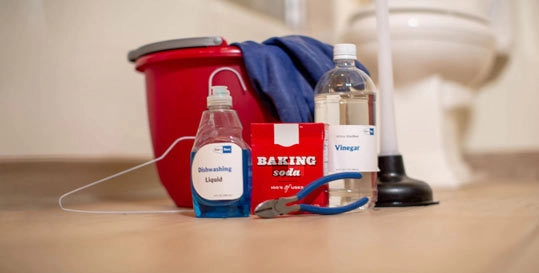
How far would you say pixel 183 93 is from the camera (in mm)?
1204

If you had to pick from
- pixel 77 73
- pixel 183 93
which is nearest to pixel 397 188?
pixel 183 93

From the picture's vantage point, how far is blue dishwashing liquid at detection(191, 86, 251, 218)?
961 millimetres

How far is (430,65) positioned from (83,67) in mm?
966

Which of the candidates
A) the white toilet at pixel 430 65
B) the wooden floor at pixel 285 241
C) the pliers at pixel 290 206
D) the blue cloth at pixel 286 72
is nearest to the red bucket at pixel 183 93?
the blue cloth at pixel 286 72

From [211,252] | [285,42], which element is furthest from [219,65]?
[211,252]

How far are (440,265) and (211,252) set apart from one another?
0.22 meters

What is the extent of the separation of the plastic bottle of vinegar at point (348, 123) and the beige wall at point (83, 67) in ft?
1.94

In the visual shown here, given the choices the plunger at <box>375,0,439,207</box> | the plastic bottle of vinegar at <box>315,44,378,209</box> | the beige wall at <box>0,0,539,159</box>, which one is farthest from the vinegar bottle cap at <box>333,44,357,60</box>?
the beige wall at <box>0,0,539,159</box>

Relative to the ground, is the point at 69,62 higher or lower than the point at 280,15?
lower

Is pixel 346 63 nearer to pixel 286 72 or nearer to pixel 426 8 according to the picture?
pixel 286 72

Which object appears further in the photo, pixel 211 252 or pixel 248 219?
pixel 248 219

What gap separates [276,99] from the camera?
1.13 meters

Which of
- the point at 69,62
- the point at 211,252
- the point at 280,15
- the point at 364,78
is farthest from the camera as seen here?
the point at 280,15

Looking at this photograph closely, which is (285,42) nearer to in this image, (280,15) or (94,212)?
(94,212)
